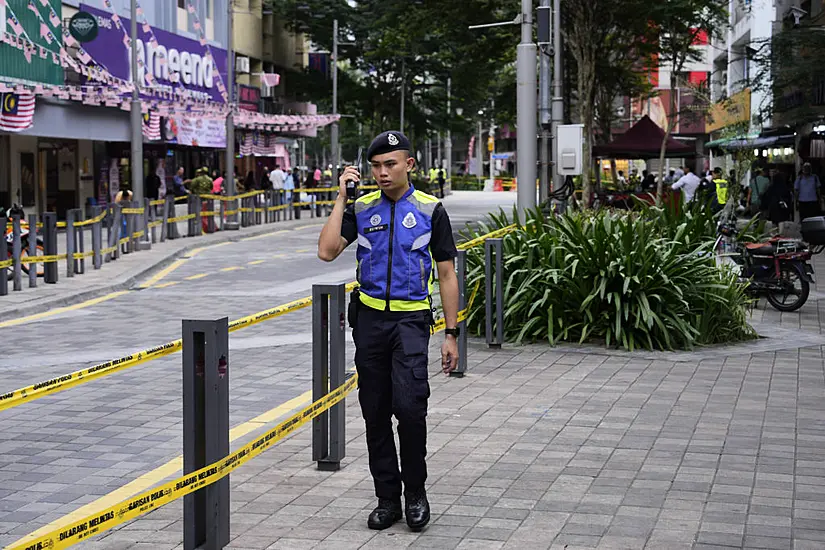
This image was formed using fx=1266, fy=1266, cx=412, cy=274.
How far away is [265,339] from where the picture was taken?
1298 cm

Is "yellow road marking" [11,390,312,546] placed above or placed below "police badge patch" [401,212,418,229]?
below

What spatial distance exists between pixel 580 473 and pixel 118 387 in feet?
15.2

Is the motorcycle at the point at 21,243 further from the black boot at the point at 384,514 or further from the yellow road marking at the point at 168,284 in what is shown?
the black boot at the point at 384,514

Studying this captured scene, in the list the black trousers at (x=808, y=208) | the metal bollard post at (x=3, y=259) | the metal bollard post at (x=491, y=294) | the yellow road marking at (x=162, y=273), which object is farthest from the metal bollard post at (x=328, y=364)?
the black trousers at (x=808, y=208)

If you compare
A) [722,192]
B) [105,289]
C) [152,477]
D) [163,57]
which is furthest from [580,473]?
[163,57]

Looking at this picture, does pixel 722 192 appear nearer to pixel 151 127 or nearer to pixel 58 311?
pixel 58 311

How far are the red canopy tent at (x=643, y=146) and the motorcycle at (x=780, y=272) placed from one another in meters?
21.1

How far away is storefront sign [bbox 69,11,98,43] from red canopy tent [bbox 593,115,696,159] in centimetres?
1491

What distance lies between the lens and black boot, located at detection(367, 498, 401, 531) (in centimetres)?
578

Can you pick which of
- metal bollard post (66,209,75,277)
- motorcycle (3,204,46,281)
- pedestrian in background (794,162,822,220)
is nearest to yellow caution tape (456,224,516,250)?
motorcycle (3,204,46,281)

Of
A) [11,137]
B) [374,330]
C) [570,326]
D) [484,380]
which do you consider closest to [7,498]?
[374,330]

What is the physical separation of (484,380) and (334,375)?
130 inches

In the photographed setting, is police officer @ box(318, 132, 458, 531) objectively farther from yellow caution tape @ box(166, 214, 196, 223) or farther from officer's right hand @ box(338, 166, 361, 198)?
yellow caution tape @ box(166, 214, 196, 223)

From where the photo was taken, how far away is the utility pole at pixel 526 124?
1519 centimetres
